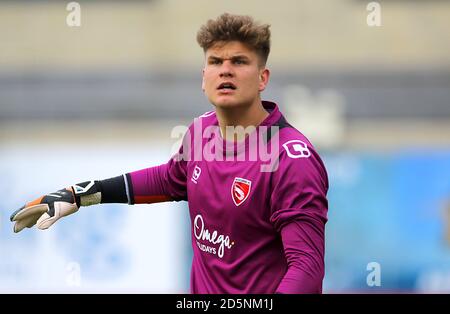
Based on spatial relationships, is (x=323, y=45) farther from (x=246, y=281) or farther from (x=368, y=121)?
(x=246, y=281)

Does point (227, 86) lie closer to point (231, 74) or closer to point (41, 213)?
point (231, 74)

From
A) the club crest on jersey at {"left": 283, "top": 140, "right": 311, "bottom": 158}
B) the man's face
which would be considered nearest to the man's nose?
the man's face

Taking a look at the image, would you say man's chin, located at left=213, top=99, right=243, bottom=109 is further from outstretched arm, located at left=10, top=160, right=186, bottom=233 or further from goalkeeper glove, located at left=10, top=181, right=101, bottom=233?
goalkeeper glove, located at left=10, top=181, right=101, bottom=233

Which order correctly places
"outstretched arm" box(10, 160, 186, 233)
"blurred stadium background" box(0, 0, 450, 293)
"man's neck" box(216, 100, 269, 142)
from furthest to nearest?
"blurred stadium background" box(0, 0, 450, 293), "outstretched arm" box(10, 160, 186, 233), "man's neck" box(216, 100, 269, 142)

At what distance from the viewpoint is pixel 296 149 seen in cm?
537

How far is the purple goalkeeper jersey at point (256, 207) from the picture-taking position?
5.18 m

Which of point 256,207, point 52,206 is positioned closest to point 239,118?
point 256,207

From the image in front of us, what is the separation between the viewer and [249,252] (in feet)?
18.0

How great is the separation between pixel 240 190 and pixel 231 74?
0.62m

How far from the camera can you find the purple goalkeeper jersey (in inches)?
204

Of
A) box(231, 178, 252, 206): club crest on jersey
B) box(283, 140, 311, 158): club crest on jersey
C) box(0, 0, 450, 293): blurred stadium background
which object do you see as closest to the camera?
box(283, 140, 311, 158): club crest on jersey

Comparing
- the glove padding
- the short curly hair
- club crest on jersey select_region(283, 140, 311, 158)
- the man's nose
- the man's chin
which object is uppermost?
the short curly hair

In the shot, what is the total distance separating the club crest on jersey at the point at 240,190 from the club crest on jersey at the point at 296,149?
28cm
